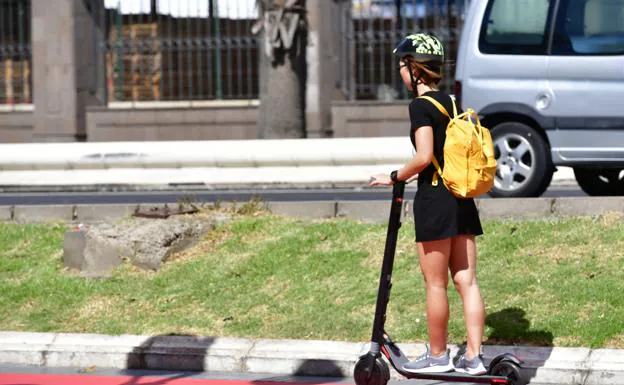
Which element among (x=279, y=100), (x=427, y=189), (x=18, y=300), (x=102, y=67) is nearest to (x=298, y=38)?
(x=279, y=100)

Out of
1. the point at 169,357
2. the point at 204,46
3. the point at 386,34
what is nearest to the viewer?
the point at 169,357

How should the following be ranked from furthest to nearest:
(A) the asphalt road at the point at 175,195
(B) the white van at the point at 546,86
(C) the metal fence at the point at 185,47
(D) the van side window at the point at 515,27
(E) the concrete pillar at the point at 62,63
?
1. (E) the concrete pillar at the point at 62,63
2. (C) the metal fence at the point at 185,47
3. (A) the asphalt road at the point at 175,195
4. (D) the van side window at the point at 515,27
5. (B) the white van at the point at 546,86

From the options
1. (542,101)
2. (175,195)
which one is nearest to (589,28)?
(542,101)

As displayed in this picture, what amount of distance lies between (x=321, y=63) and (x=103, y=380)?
16.4 meters

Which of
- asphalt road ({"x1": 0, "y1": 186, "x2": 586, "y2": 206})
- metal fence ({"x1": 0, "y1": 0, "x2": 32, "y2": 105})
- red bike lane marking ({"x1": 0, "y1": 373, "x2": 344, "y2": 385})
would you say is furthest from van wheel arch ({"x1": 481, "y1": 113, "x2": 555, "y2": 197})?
metal fence ({"x1": 0, "y1": 0, "x2": 32, "y2": 105})

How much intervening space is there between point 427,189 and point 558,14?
5511 millimetres

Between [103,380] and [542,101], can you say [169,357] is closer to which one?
[103,380]

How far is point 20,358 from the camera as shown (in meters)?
9.38

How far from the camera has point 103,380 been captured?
881 cm

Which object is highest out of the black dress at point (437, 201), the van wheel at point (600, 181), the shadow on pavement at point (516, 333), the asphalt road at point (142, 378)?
the black dress at point (437, 201)

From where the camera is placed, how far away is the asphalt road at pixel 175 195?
54.9 feet

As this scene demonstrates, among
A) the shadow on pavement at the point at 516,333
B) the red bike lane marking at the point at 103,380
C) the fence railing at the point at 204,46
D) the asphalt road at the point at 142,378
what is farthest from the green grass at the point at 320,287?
the fence railing at the point at 204,46

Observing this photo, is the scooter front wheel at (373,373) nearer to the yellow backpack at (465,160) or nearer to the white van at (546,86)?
the yellow backpack at (465,160)

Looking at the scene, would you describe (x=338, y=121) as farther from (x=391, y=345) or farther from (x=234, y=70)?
(x=391, y=345)
